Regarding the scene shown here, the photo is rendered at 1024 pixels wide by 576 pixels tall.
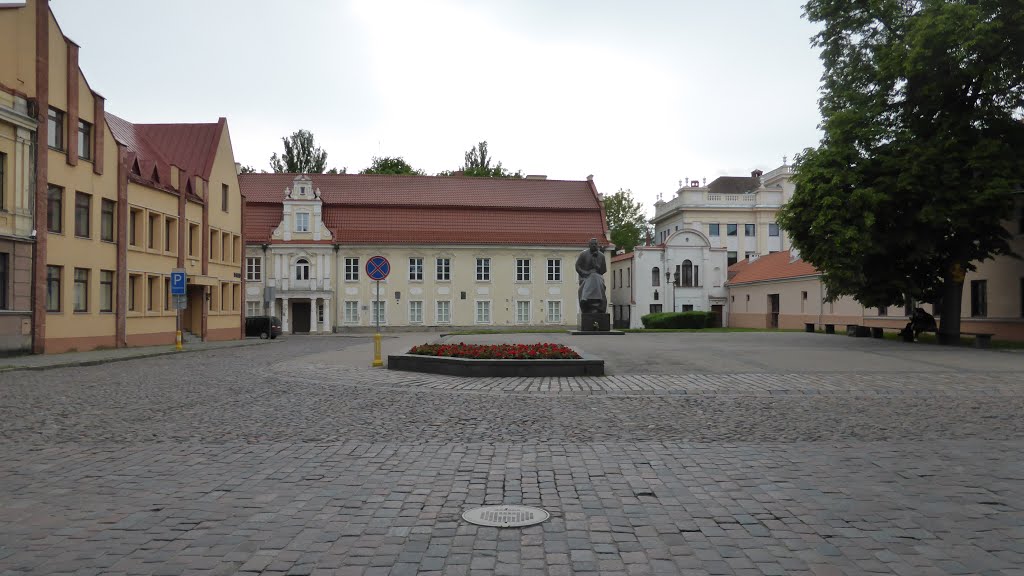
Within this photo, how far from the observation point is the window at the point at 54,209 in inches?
1028

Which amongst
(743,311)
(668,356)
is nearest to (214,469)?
(668,356)

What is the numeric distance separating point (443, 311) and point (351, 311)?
21.1ft

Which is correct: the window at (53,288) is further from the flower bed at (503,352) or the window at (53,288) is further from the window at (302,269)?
the window at (302,269)

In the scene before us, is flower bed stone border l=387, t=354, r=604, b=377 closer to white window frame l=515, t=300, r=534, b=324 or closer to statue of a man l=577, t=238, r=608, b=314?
statue of a man l=577, t=238, r=608, b=314

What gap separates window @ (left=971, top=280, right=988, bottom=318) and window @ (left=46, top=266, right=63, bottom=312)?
37.5m

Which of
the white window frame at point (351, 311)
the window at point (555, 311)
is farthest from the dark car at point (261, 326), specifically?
the window at point (555, 311)

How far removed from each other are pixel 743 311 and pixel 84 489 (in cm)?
5947

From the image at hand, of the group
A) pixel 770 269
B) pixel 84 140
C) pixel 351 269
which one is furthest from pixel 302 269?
pixel 770 269

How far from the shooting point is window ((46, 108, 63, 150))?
25969 mm

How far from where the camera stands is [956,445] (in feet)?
26.3

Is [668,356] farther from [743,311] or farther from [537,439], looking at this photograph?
[743,311]

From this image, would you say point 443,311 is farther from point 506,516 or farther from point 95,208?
point 506,516

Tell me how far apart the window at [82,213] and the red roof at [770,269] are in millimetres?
39475

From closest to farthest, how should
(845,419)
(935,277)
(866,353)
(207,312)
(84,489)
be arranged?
(84,489) < (845,419) < (866,353) < (935,277) < (207,312)
